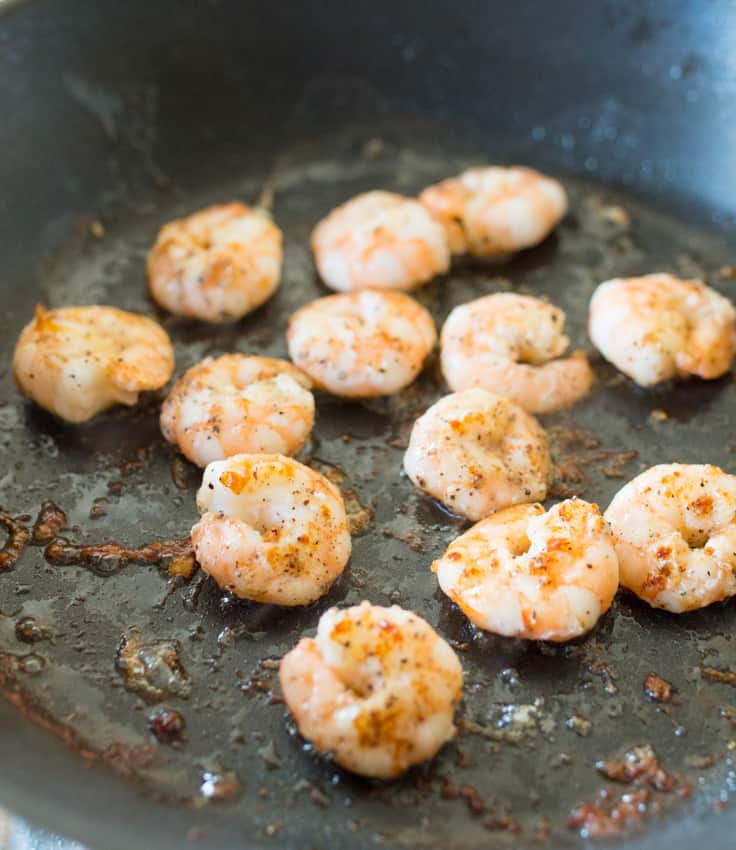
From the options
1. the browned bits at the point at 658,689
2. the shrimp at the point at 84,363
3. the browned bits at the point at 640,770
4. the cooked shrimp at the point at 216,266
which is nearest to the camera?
the browned bits at the point at 640,770

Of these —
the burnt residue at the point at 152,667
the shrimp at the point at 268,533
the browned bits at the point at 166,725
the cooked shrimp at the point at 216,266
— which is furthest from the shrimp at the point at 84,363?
the browned bits at the point at 166,725

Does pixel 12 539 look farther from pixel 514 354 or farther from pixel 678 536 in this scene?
pixel 678 536

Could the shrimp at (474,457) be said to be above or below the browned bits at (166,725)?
above

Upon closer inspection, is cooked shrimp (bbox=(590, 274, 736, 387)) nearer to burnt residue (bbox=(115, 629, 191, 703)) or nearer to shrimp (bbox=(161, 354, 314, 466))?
shrimp (bbox=(161, 354, 314, 466))

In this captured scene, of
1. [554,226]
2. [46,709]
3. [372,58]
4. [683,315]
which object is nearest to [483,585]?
[46,709]

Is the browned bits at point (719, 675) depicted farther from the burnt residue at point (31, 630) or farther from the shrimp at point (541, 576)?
the burnt residue at point (31, 630)

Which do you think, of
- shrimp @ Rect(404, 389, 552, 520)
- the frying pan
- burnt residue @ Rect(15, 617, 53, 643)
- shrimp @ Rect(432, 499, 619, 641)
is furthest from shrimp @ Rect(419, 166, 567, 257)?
burnt residue @ Rect(15, 617, 53, 643)

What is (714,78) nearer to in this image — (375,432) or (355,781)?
(375,432)
